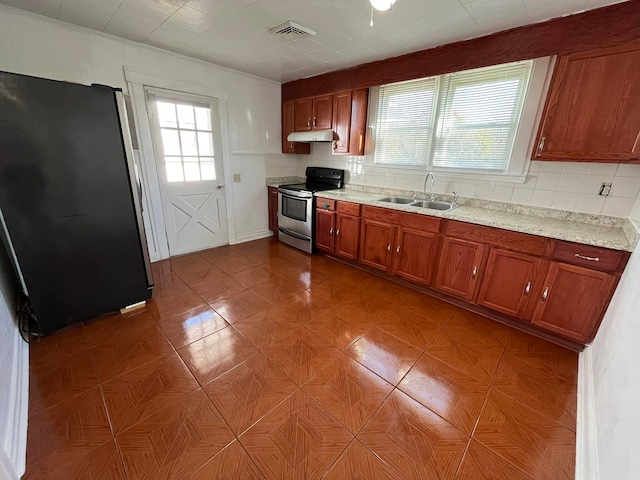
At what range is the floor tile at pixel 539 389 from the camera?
1582mm

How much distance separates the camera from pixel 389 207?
2.94 m

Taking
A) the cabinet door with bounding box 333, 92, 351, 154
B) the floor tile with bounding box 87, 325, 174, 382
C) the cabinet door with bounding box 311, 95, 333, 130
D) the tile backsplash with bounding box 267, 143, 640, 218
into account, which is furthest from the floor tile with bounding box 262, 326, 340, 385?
the cabinet door with bounding box 311, 95, 333, 130

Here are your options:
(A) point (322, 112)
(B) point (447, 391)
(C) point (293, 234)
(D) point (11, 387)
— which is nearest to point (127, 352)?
(D) point (11, 387)

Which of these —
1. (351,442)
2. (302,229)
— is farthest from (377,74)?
(351,442)

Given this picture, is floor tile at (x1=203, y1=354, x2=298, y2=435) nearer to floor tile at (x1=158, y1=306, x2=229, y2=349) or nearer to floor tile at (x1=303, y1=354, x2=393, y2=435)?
floor tile at (x1=303, y1=354, x2=393, y2=435)

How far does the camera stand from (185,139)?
3416mm

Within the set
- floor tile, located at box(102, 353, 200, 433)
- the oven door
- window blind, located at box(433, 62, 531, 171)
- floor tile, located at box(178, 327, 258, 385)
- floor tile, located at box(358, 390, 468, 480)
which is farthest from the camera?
the oven door

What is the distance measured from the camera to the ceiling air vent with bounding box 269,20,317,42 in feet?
7.45

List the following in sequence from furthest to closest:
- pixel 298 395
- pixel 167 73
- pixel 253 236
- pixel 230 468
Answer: pixel 253 236 < pixel 167 73 < pixel 298 395 < pixel 230 468

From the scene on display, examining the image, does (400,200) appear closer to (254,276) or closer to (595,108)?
(595,108)

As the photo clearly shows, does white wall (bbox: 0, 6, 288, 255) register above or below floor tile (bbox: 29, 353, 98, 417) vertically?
above

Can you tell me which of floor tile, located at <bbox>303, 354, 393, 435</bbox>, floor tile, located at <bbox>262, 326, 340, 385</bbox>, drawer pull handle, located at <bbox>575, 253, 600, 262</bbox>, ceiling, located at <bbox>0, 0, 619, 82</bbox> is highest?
ceiling, located at <bbox>0, 0, 619, 82</bbox>

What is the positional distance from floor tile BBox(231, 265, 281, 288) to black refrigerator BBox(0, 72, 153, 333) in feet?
3.54

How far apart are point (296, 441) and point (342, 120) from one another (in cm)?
345
